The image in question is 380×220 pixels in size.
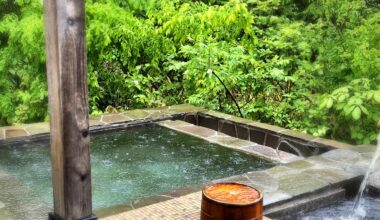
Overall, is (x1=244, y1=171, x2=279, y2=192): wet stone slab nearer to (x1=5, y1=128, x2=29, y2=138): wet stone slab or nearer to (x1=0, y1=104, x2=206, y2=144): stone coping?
(x1=0, y1=104, x2=206, y2=144): stone coping

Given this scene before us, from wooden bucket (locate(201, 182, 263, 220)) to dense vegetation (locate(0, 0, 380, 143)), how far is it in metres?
4.06

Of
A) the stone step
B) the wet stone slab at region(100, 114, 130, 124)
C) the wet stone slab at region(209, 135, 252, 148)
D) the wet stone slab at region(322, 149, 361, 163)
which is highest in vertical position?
the wet stone slab at region(100, 114, 130, 124)

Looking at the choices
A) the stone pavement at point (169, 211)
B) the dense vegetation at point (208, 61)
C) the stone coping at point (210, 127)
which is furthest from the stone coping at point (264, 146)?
the dense vegetation at point (208, 61)

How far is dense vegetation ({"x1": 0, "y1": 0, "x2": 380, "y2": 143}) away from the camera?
6.59 m

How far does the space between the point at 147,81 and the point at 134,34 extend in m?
0.83

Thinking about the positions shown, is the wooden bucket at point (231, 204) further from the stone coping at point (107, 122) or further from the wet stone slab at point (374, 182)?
the stone coping at point (107, 122)

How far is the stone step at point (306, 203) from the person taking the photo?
3.67 m

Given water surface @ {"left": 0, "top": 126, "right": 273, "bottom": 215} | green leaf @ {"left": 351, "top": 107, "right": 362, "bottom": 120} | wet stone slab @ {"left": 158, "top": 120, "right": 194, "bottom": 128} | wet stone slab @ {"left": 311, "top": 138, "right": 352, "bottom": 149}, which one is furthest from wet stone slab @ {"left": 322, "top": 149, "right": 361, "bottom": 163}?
wet stone slab @ {"left": 158, "top": 120, "right": 194, "bottom": 128}

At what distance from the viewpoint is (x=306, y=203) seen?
391cm

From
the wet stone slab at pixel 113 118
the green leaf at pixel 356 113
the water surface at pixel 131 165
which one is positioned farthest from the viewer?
the wet stone slab at pixel 113 118

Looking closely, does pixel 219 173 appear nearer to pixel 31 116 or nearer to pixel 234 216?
pixel 234 216

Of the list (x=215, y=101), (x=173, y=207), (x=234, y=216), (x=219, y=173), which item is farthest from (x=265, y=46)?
(x=234, y=216)

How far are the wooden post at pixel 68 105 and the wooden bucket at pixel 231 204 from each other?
922mm

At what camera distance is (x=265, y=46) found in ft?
27.6
